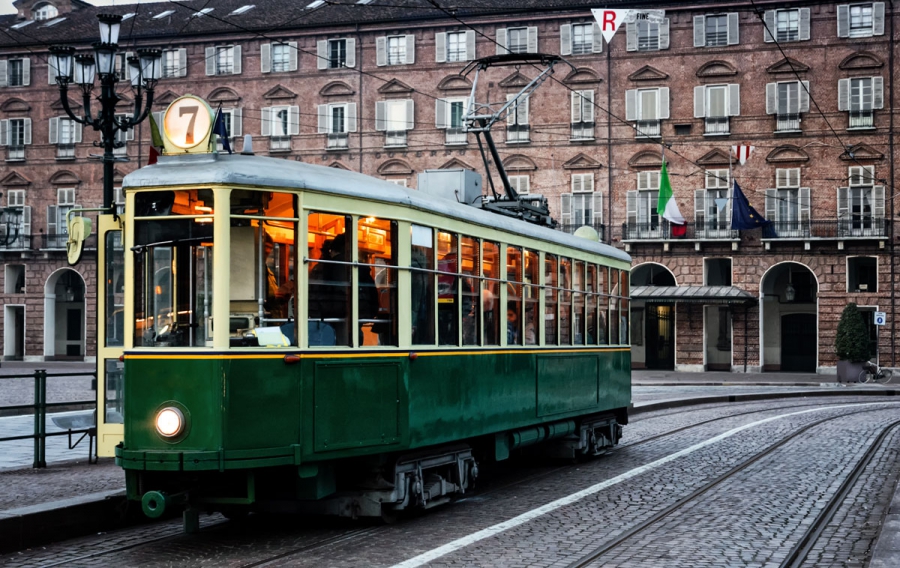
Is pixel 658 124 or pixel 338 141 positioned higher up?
pixel 658 124

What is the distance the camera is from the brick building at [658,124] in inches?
1734

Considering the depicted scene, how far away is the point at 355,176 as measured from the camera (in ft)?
32.0

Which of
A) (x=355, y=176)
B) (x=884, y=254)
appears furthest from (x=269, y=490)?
(x=884, y=254)

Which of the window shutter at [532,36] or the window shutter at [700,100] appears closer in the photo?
the window shutter at [700,100]

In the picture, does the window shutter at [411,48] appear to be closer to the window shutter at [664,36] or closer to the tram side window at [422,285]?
the window shutter at [664,36]

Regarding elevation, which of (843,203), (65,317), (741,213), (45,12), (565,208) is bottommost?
(65,317)

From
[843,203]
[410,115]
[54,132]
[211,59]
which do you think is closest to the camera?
[843,203]

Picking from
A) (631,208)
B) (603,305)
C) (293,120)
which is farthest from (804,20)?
(603,305)

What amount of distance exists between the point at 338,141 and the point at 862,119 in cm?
2064

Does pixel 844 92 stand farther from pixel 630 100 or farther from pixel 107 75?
pixel 107 75

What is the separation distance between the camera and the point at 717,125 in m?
45.5

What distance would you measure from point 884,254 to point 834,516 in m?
35.3

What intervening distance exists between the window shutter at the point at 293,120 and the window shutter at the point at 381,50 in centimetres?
402

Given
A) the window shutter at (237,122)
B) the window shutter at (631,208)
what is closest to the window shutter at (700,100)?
the window shutter at (631,208)
